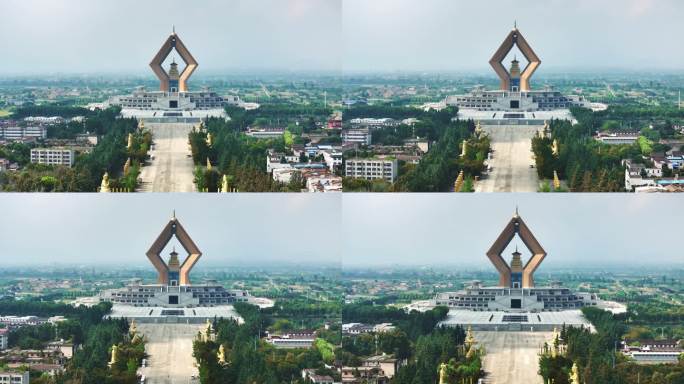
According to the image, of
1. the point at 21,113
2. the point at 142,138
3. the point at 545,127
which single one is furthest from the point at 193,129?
the point at 545,127

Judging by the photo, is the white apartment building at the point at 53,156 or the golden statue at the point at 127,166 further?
the white apartment building at the point at 53,156

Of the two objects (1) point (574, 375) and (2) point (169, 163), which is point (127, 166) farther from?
(1) point (574, 375)

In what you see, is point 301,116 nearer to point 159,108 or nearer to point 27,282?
point 159,108

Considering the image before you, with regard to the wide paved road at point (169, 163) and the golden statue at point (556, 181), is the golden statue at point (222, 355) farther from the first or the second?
the golden statue at point (556, 181)

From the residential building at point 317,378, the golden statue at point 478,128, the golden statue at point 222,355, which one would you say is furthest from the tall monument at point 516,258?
the golden statue at point 222,355

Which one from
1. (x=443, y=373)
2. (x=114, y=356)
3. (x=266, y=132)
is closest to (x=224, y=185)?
(x=266, y=132)

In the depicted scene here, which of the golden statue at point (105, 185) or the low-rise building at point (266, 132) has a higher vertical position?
the low-rise building at point (266, 132)

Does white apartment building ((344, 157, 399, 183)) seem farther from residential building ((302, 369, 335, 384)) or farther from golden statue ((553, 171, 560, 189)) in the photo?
residential building ((302, 369, 335, 384))
